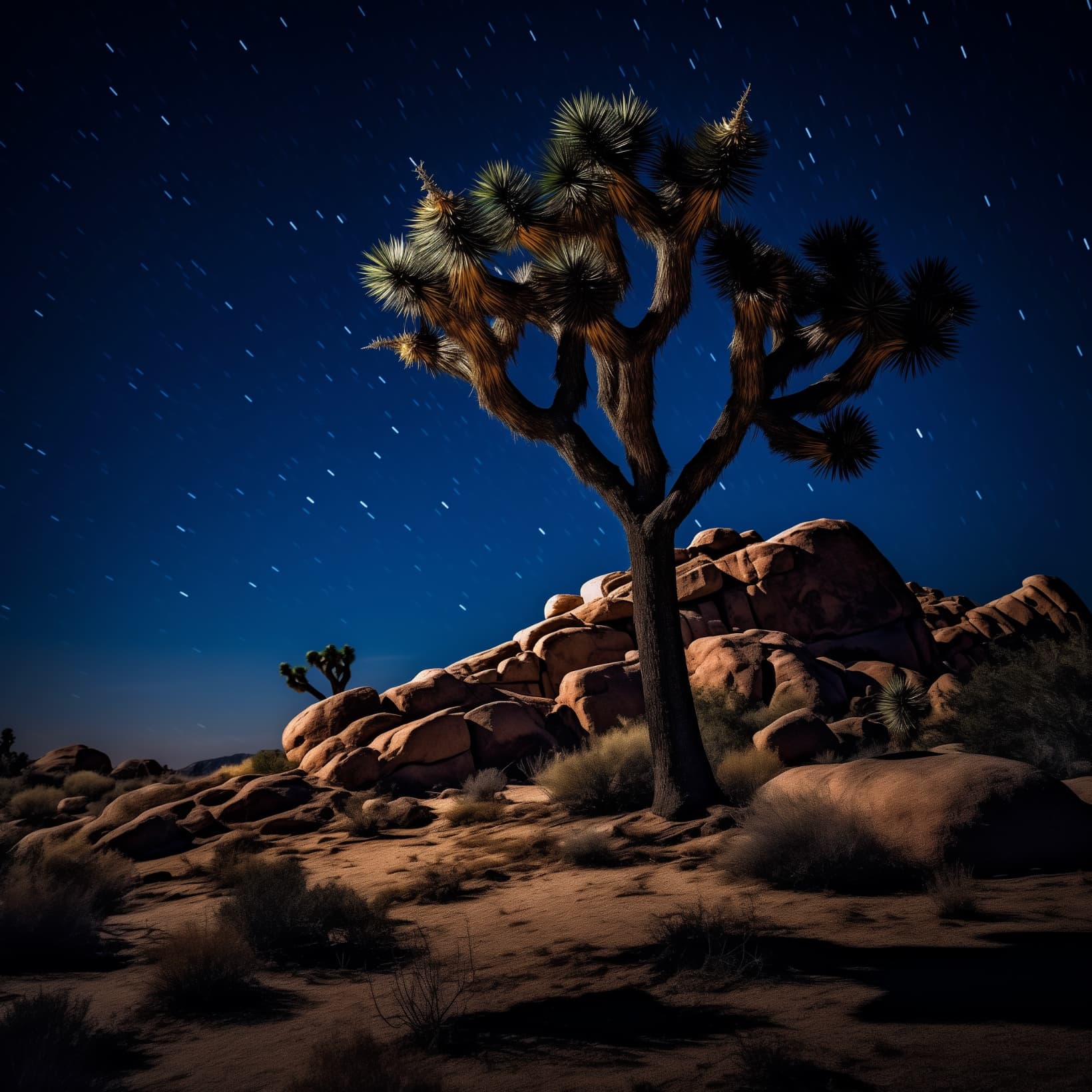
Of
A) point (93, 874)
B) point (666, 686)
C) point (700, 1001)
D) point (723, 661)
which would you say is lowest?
point (700, 1001)

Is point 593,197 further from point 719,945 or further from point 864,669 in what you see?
point 864,669

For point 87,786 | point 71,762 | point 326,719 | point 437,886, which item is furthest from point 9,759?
point 437,886

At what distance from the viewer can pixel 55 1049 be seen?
2.75m

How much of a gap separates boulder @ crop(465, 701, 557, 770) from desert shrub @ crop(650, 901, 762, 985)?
34.9 ft

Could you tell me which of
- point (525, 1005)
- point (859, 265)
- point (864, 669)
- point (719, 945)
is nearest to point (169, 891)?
point (525, 1005)

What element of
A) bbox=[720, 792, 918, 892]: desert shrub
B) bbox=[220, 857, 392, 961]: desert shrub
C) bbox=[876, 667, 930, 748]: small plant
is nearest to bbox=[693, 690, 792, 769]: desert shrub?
A: bbox=[876, 667, 930, 748]: small plant

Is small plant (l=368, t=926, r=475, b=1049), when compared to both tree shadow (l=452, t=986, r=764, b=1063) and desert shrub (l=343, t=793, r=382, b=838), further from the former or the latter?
desert shrub (l=343, t=793, r=382, b=838)

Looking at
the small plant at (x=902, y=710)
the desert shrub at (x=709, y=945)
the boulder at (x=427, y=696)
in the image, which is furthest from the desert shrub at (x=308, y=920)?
the boulder at (x=427, y=696)

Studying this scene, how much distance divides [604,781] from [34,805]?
49.8ft

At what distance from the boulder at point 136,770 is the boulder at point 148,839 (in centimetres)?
1227

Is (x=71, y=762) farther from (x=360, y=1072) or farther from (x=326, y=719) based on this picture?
(x=360, y=1072)

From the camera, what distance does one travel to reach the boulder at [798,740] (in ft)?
35.0

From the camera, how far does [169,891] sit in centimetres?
818

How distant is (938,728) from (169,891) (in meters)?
12.1
